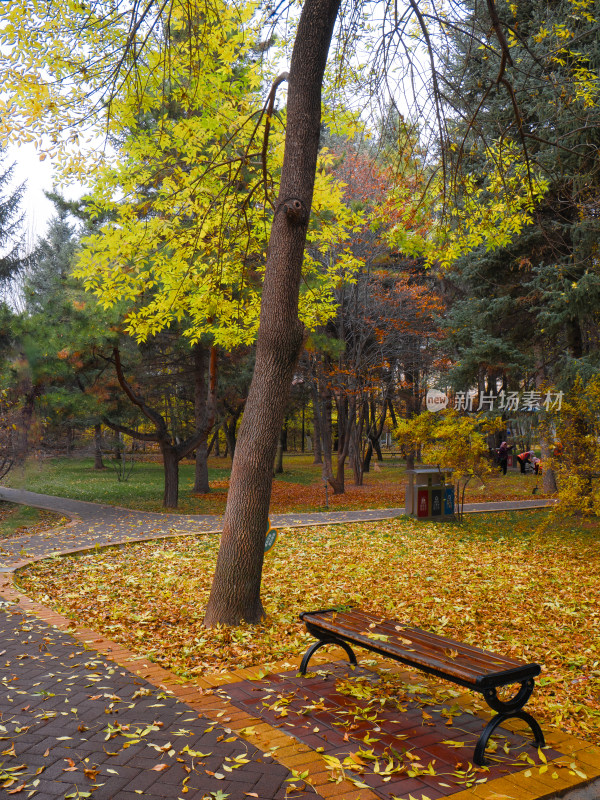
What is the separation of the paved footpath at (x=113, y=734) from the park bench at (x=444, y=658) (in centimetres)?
75

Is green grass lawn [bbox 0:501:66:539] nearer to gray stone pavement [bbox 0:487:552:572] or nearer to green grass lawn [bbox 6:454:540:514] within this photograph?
gray stone pavement [bbox 0:487:552:572]

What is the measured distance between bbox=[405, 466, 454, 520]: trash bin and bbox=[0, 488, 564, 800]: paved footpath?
8.55m

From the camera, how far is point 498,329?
1561 cm

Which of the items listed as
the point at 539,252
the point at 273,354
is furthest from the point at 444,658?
the point at 539,252

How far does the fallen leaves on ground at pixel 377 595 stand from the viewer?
16.5 ft

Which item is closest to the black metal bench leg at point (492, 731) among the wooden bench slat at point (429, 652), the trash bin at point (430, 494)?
the wooden bench slat at point (429, 652)

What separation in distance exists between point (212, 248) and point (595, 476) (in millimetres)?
6088

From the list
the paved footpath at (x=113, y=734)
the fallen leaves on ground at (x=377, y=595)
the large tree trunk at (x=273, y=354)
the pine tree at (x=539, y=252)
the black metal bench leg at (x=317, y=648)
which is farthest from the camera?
the pine tree at (x=539, y=252)

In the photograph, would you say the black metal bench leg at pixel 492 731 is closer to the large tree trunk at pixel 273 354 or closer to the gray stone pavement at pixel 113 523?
the large tree trunk at pixel 273 354

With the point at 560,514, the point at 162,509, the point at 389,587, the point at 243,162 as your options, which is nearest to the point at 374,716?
the point at 389,587

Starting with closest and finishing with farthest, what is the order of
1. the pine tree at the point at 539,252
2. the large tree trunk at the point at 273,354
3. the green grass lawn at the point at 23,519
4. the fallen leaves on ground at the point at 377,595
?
the fallen leaves on ground at the point at 377,595 < the large tree trunk at the point at 273,354 < the pine tree at the point at 539,252 < the green grass lawn at the point at 23,519

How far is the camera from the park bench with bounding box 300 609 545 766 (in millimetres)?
3352

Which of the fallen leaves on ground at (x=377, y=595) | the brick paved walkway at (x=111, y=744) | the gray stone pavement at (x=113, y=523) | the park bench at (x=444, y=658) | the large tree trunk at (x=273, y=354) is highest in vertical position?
the large tree trunk at (x=273, y=354)

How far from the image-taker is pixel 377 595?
6.92m
